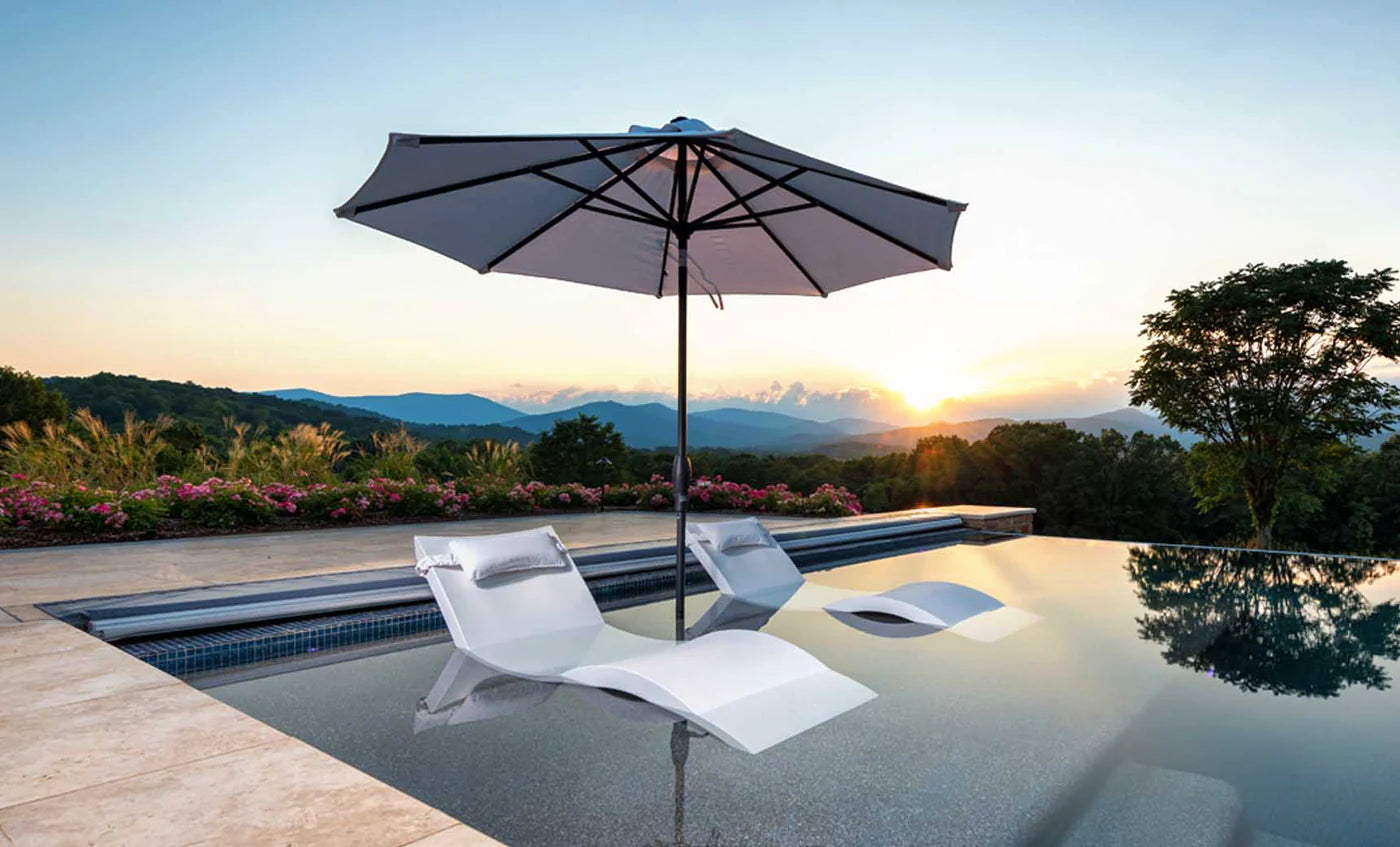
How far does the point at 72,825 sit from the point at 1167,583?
6077 mm

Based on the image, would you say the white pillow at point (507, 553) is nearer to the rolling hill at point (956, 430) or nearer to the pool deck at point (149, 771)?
the pool deck at point (149, 771)

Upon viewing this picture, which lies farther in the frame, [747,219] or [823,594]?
[823,594]

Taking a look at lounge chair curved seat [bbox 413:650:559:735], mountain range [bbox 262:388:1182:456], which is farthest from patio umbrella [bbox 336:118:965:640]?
mountain range [bbox 262:388:1182:456]

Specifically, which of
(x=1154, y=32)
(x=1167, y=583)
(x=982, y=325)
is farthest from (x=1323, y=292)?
(x=1167, y=583)

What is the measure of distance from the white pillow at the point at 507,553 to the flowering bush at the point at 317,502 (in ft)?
12.8

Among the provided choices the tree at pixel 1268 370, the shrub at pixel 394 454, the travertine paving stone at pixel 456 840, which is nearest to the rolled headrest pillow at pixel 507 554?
the travertine paving stone at pixel 456 840

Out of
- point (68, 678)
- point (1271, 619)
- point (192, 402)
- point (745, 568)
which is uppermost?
point (192, 402)

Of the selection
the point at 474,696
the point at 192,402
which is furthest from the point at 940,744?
the point at 192,402

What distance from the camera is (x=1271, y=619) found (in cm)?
452

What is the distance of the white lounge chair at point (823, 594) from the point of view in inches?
161

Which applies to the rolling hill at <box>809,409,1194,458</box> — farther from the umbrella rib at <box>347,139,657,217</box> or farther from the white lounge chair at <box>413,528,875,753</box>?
the umbrella rib at <box>347,139,657,217</box>

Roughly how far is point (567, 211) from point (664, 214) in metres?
0.48

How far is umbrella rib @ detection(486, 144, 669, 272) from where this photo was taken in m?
3.76

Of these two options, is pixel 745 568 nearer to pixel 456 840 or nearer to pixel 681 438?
pixel 681 438
